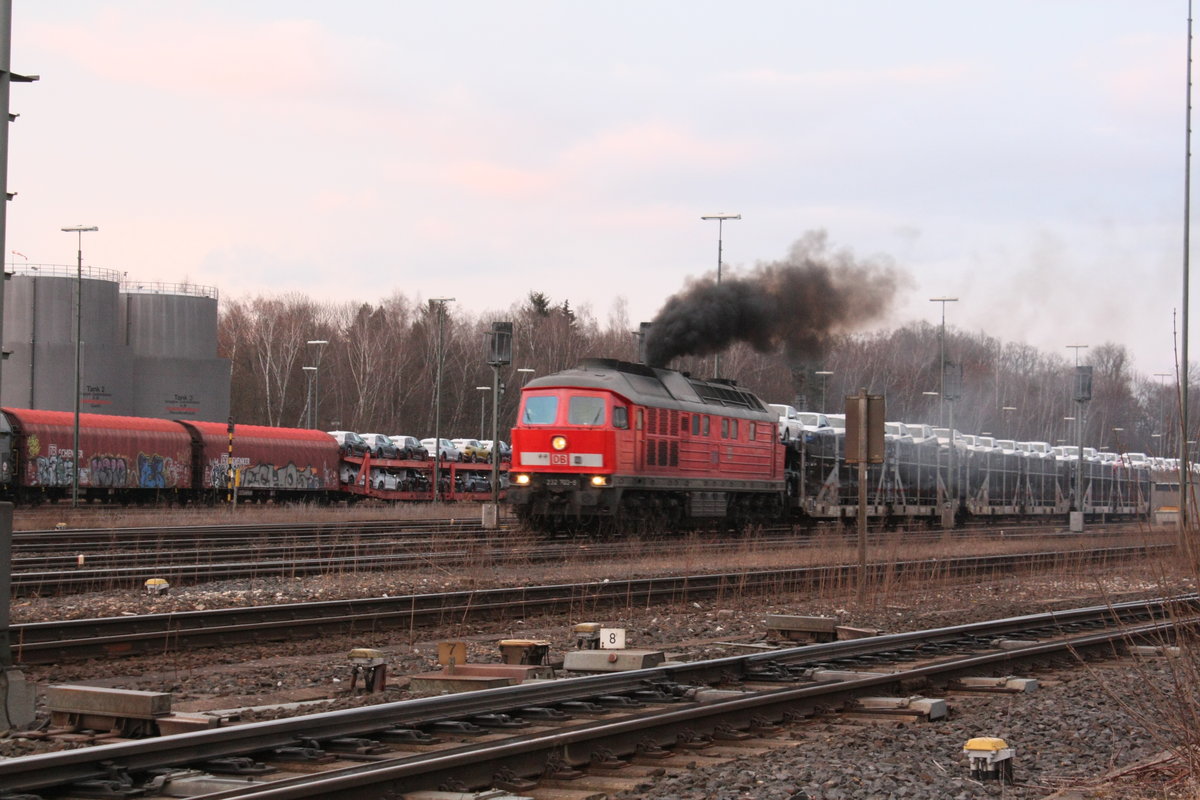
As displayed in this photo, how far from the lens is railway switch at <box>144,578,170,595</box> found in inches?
656

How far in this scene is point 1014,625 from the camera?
46.7 ft

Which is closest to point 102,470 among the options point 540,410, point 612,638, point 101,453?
point 101,453

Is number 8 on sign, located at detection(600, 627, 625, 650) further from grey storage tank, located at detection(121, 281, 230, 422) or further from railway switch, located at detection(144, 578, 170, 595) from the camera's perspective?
grey storage tank, located at detection(121, 281, 230, 422)

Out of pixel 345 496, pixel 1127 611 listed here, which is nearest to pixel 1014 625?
pixel 1127 611

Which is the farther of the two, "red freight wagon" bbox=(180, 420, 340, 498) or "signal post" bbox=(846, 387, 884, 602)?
"red freight wagon" bbox=(180, 420, 340, 498)

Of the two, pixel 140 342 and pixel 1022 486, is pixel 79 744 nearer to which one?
pixel 1022 486

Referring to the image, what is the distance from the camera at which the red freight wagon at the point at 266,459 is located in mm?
49844

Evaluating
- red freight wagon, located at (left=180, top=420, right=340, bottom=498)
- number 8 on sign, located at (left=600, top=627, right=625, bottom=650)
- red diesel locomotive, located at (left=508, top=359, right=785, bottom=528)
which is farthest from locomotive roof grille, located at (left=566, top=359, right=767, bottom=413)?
red freight wagon, located at (left=180, top=420, right=340, bottom=498)

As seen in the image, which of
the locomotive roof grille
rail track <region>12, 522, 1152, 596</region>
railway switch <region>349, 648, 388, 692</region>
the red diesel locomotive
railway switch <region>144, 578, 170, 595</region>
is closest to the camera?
railway switch <region>349, 648, 388, 692</region>

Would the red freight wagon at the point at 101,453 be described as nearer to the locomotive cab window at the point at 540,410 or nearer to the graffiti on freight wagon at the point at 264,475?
the graffiti on freight wagon at the point at 264,475

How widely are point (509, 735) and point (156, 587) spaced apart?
1037 centimetres

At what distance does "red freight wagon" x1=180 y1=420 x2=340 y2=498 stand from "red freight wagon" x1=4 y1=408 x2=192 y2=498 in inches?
46.5

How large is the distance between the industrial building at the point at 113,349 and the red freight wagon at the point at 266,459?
14022 millimetres

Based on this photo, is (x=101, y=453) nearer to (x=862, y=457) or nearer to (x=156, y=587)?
(x=156, y=587)
